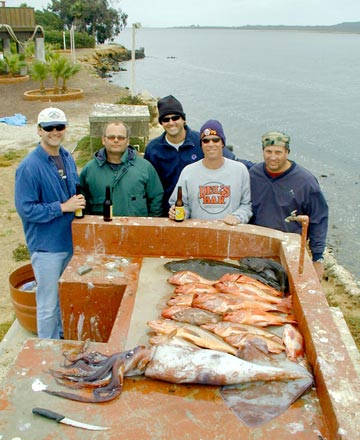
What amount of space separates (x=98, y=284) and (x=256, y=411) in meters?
2.04

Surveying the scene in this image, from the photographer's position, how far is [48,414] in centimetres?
313

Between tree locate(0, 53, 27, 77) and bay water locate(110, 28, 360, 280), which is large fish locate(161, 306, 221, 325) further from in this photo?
tree locate(0, 53, 27, 77)

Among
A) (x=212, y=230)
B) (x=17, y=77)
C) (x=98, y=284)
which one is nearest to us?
(x=98, y=284)

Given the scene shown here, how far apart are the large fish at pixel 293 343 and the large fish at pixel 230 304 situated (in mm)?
342

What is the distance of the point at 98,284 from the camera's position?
4.72m

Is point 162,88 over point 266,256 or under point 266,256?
under

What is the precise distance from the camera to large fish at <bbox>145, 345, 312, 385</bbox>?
3.39 meters

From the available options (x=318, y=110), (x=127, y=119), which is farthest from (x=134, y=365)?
(x=318, y=110)

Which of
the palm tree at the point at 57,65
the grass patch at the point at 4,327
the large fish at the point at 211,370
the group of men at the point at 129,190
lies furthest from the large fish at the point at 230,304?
the palm tree at the point at 57,65

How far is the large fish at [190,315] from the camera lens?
162 inches

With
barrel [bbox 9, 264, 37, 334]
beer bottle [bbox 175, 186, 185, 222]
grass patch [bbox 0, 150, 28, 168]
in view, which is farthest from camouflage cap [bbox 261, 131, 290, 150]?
grass patch [bbox 0, 150, 28, 168]

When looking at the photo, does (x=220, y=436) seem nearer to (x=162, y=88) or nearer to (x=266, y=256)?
(x=266, y=256)

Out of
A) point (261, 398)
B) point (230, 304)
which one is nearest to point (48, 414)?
point (261, 398)

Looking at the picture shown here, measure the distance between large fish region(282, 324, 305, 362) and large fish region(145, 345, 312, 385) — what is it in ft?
0.83
